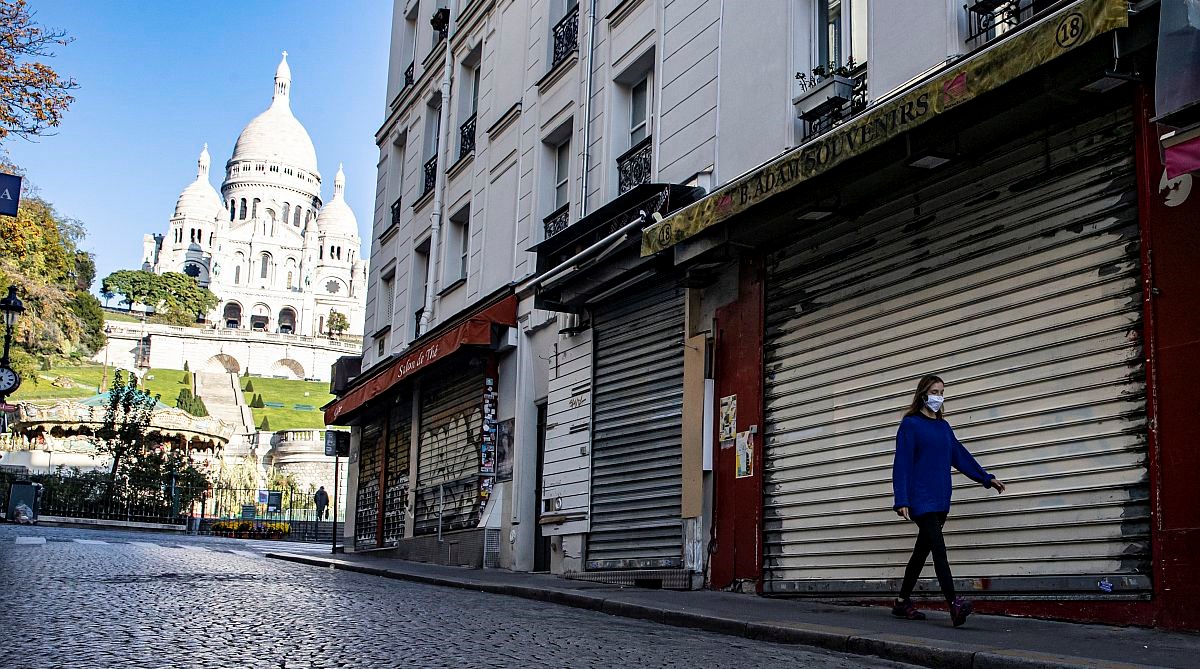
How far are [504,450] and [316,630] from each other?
10301mm

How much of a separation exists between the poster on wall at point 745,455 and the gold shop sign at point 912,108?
204 cm

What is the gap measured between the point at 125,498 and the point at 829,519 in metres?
31.4

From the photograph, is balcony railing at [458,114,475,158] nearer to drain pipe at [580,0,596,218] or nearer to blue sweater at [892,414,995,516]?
drain pipe at [580,0,596,218]

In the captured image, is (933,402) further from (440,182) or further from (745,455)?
(440,182)

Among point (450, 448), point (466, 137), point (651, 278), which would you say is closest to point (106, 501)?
point (450, 448)

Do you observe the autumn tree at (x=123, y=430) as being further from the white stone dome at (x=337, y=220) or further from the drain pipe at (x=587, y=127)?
the white stone dome at (x=337, y=220)

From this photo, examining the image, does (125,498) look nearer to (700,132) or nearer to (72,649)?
(700,132)

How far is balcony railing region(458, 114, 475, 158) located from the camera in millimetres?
21797

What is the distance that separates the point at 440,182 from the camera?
2281 cm

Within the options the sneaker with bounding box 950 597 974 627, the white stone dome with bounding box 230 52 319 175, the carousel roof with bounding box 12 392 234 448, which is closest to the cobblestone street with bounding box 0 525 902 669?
the sneaker with bounding box 950 597 974 627

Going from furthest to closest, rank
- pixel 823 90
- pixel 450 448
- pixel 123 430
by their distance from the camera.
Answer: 1. pixel 123 430
2. pixel 450 448
3. pixel 823 90

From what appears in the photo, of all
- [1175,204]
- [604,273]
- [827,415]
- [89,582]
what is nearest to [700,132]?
[604,273]

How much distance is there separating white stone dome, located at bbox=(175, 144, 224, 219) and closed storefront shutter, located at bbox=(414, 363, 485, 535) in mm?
164346

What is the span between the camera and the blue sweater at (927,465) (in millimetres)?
8234
